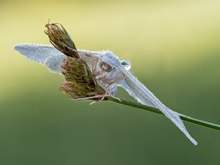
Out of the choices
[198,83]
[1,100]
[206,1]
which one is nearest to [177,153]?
[198,83]

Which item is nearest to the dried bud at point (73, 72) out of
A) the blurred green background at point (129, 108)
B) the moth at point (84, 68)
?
the moth at point (84, 68)

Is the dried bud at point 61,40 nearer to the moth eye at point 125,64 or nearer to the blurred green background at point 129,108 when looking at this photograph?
the moth eye at point 125,64

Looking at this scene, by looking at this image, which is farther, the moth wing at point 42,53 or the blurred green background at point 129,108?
the blurred green background at point 129,108

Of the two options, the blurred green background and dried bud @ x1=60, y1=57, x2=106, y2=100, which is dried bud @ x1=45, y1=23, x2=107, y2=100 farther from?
the blurred green background

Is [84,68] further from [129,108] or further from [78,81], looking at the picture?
[129,108]

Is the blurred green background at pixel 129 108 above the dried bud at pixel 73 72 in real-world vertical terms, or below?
below

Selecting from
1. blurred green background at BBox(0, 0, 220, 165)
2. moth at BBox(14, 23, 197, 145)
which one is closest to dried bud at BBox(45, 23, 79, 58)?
moth at BBox(14, 23, 197, 145)
